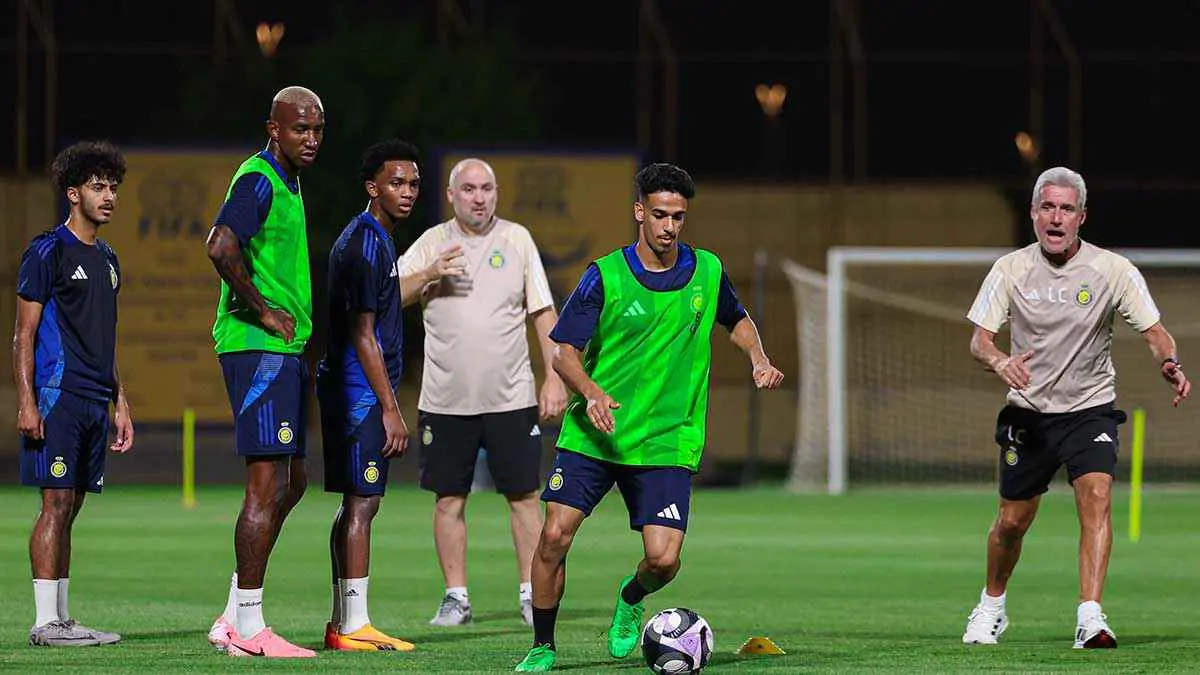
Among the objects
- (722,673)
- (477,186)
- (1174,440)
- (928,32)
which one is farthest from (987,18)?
(722,673)

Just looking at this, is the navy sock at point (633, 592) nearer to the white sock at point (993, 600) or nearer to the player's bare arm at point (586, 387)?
the player's bare arm at point (586, 387)

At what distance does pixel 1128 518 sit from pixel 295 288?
42.8 feet

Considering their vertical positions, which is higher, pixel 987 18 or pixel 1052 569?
pixel 987 18

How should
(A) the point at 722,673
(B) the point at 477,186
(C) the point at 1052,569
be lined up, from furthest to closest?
(C) the point at 1052,569, (B) the point at 477,186, (A) the point at 722,673

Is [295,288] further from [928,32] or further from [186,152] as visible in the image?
[928,32]

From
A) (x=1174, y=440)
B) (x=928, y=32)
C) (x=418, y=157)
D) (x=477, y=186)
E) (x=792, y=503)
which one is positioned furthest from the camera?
(x=928, y=32)

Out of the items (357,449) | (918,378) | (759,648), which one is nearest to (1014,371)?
(759,648)

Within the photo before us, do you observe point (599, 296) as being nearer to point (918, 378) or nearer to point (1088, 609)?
point (1088, 609)

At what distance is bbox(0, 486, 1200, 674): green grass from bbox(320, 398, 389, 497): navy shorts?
0.78m

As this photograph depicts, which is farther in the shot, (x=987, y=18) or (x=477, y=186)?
(x=987, y=18)

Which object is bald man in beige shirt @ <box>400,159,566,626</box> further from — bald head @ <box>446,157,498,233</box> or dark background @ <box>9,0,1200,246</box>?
dark background @ <box>9,0,1200,246</box>

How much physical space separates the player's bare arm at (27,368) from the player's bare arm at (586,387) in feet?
8.08

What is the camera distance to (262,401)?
31.9ft

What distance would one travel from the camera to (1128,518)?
21.2 m
